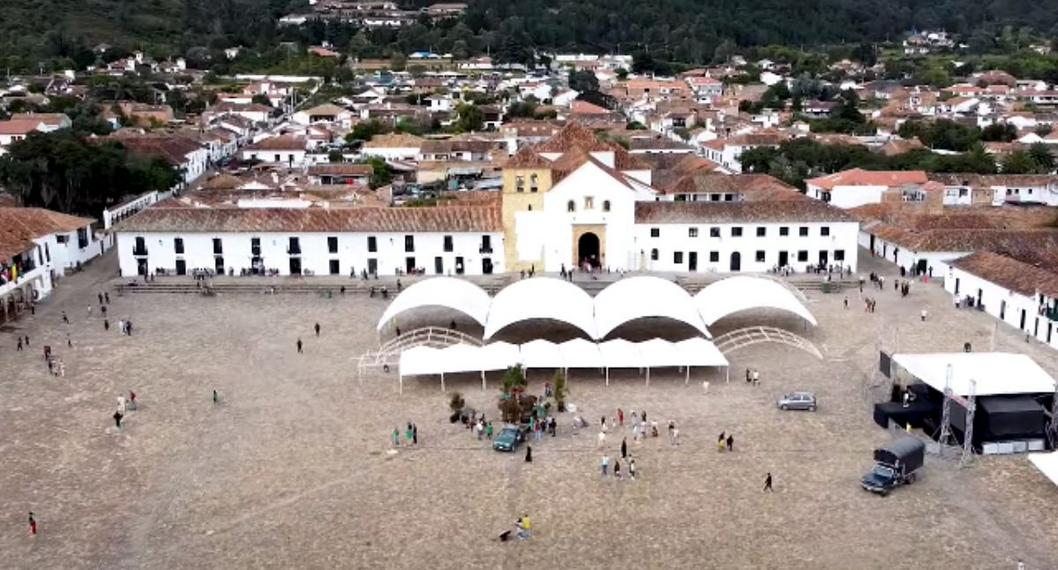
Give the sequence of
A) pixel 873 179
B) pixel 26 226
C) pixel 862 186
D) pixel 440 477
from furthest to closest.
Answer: pixel 873 179, pixel 862 186, pixel 26 226, pixel 440 477

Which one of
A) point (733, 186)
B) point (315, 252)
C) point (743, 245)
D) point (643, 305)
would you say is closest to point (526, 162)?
point (315, 252)

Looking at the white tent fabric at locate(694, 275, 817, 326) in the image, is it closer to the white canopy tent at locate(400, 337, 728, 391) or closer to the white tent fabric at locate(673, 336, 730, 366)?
the white tent fabric at locate(673, 336, 730, 366)

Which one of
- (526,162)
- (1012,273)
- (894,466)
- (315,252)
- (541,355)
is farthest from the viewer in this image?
(315,252)

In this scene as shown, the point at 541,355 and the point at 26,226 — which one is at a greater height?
the point at 26,226

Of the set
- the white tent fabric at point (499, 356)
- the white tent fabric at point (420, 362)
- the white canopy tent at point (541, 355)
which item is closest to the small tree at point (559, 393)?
the white canopy tent at point (541, 355)

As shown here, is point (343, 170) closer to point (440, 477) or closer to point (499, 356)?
point (499, 356)

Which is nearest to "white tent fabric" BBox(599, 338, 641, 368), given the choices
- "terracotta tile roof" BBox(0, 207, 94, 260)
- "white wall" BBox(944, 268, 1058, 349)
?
→ "white wall" BBox(944, 268, 1058, 349)
